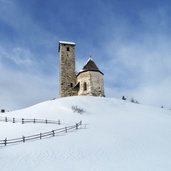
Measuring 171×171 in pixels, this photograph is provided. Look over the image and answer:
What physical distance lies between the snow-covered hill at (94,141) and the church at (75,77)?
5450 mm

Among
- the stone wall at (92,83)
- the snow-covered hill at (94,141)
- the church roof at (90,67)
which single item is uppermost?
the church roof at (90,67)

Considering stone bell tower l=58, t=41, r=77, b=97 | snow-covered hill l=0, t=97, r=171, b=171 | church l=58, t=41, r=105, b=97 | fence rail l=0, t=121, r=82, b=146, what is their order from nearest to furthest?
snow-covered hill l=0, t=97, r=171, b=171
fence rail l=0, t=121, r=82, b=146
church l=58, t=41, r=105, b=97
stone bell tower l=58, t=41, r=77, b=97

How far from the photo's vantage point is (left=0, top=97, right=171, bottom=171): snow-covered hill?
27.4 metres

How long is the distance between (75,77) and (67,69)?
228cm

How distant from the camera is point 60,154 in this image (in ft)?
98.3

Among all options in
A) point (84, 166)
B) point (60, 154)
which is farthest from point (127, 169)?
point (60, 154)

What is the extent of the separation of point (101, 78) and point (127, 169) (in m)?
37.5

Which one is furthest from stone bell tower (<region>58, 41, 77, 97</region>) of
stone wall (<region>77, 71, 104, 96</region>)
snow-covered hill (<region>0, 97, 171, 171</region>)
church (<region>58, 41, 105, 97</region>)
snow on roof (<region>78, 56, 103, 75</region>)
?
snow-covered hill (<region>0, 97, 171, 171</region>)

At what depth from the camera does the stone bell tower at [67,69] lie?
212 feet

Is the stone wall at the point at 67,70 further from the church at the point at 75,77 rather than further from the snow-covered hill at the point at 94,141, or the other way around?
the snow-covered hill at the point at 94,141

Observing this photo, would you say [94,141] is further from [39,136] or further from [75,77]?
[75,77]

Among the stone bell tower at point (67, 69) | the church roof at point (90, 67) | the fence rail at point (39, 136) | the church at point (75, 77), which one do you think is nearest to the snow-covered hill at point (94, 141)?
the fence rail at point (39, 136)

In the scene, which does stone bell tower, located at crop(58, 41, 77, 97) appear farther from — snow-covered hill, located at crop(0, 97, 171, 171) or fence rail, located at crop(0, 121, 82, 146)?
fence rail, located at crop(0, 121, 82, 146)

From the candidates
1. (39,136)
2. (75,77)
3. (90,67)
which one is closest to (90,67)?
(90,67)
